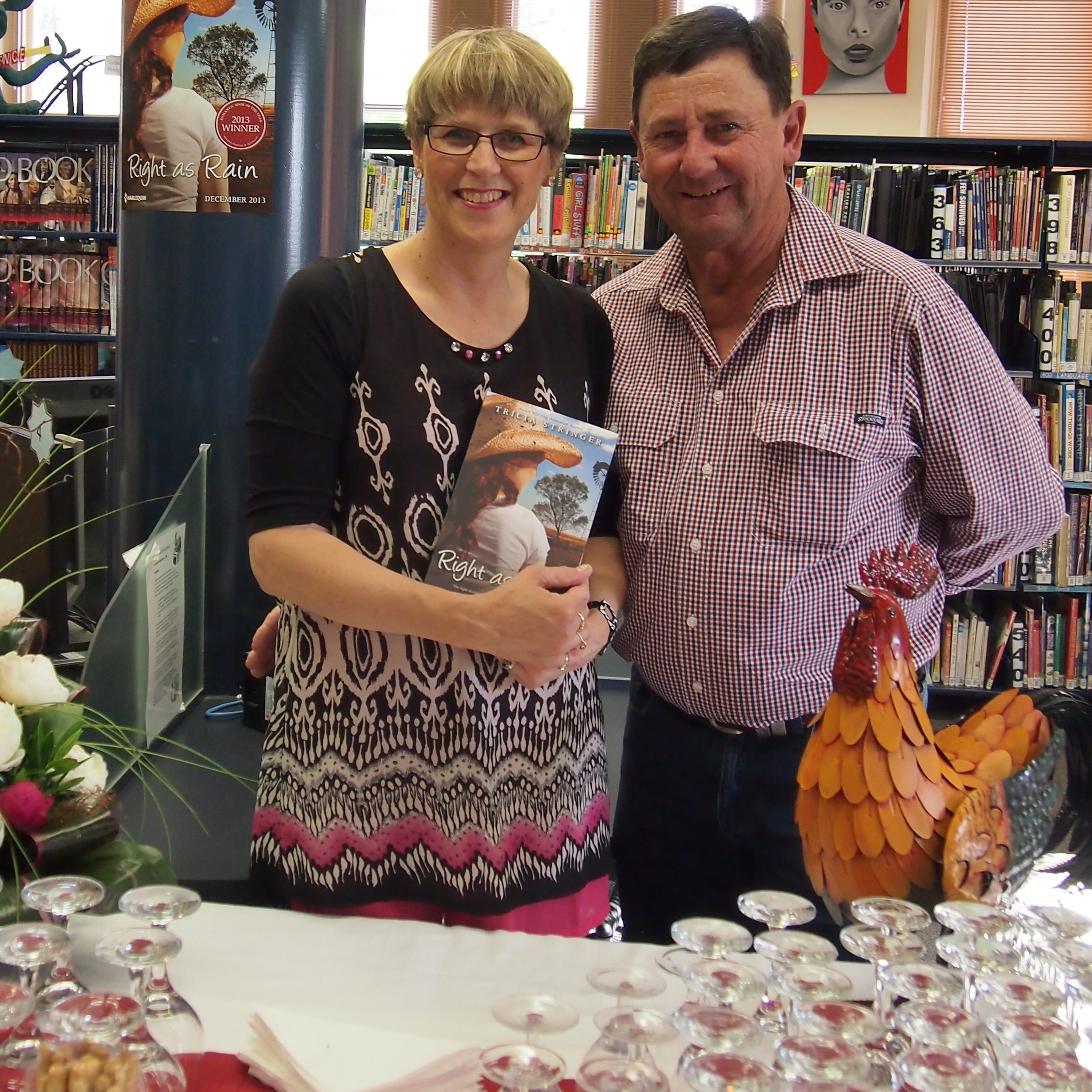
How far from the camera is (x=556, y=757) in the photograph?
1.37 m

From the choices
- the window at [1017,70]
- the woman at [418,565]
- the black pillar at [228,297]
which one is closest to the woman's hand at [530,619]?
the woman at [418,565]

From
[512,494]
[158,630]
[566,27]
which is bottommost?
[158,630]

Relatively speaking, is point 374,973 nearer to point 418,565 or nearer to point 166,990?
point 166,990

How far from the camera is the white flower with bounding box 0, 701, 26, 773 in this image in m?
0.93

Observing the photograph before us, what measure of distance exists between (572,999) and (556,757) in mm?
346

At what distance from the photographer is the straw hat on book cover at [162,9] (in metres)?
2.34

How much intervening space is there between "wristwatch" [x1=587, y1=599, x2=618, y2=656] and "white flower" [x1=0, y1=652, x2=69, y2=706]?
0.66 metres

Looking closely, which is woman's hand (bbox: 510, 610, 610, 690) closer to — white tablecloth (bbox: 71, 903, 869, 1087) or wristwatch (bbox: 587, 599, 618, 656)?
wristwatch (bbox: 587, 599, 618, 656)

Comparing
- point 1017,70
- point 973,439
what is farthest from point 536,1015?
point 1017,70

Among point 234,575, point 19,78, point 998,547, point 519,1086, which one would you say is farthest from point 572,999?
point 19,78

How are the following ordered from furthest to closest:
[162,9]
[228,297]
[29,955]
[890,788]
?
[228,297], [162,9], [890,788], [29,955]

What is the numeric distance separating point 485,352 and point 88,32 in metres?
6.68

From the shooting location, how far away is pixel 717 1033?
751mm

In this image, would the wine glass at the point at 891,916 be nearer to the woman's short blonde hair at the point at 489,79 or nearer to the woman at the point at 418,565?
the woman at the point at 418,565
